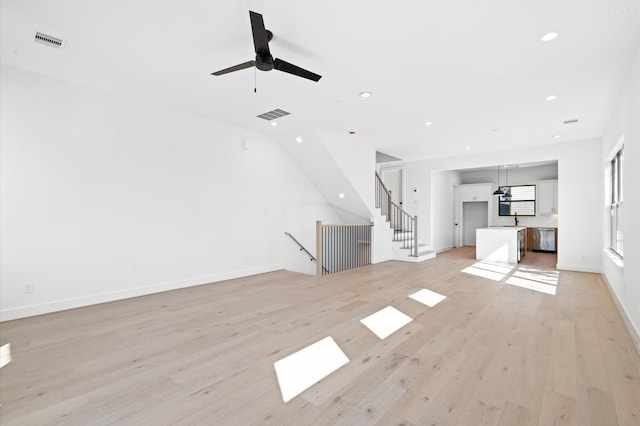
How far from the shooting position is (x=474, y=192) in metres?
11.0

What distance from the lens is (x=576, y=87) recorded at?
389 cm

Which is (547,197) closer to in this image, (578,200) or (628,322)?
(578,200)

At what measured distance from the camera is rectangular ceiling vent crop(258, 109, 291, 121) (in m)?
5.00

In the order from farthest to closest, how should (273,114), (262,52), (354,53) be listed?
(273,114) < (354,53) < (262,52)

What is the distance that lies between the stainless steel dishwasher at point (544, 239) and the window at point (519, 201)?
636mm

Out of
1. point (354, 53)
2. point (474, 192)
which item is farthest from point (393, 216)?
point (354, 53)

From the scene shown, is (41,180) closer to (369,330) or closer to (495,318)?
(369,330)

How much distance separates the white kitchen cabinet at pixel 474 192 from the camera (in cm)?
1079

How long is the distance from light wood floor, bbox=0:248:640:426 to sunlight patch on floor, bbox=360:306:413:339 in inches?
4.2

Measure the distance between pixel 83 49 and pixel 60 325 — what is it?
3041mm

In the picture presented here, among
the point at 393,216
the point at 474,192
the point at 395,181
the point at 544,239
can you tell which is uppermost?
the point at 395,181

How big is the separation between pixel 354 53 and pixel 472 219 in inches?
405

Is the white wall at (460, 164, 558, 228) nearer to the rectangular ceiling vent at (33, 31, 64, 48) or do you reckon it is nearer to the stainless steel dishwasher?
the stainless steel dishwasher

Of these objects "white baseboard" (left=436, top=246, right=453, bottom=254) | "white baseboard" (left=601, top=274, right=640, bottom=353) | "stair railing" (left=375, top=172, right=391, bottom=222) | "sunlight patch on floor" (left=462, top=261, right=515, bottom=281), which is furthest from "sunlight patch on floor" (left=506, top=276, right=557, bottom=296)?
"white baseboard" (left=436, top=246, right=453, bottom=254)
